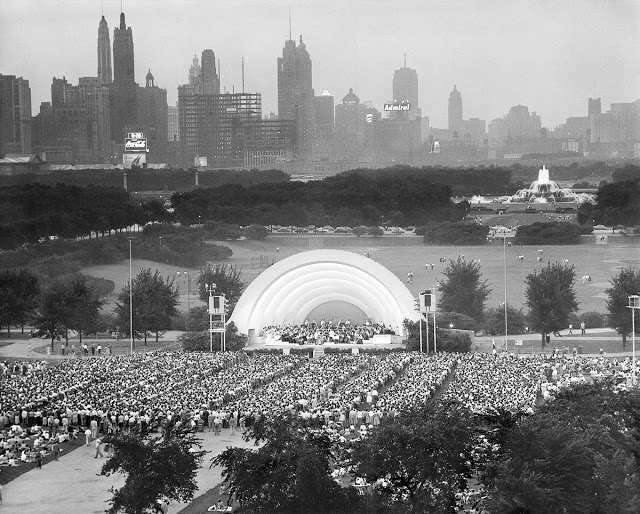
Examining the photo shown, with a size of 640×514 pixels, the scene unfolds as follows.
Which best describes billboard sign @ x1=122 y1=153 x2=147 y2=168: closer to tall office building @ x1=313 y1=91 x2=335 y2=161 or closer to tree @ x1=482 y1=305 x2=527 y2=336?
tall office building @ x1=313 y1=91 x2=335 y2=161

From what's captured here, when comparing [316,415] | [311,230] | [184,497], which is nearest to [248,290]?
[316,415]

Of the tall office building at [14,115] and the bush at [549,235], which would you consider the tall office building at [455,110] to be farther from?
the tall office building at [14,115]

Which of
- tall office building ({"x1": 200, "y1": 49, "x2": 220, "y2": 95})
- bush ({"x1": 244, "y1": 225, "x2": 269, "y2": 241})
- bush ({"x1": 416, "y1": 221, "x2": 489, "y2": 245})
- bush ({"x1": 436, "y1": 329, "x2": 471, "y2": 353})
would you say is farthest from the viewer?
tall office building ({"x1": 200, "y1": 49, "x2": 220, "y2": 95})

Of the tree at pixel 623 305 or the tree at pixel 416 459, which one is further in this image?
the tree at pixel 623 305

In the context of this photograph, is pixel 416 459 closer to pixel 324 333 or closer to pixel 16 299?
pixel 324 333

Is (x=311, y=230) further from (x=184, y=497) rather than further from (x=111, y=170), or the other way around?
(x=184, y=497)

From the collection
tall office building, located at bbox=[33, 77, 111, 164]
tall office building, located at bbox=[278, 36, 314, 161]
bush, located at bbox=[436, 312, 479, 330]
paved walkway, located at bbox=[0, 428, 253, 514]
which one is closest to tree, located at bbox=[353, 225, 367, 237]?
tall office building, located at bbox=[278, 36, 314, 161]

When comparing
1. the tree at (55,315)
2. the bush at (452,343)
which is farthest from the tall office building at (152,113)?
the bush at (452,343)
